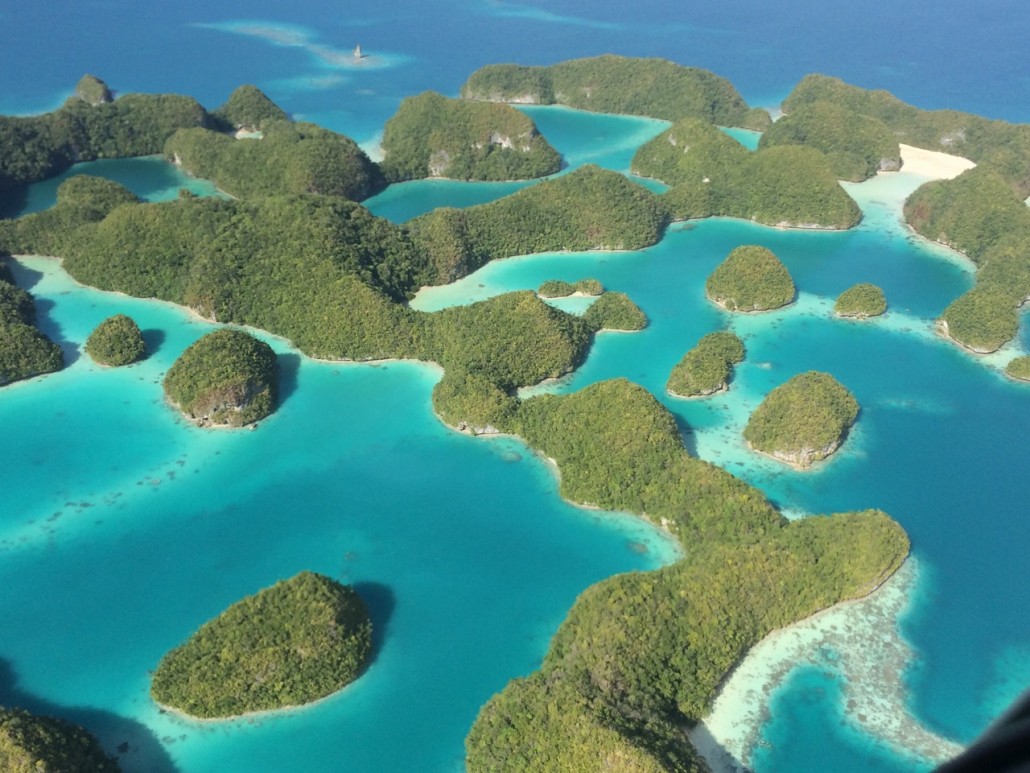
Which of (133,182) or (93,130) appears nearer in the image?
(133,182)

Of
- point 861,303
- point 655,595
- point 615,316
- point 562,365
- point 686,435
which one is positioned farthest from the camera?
point 861,303

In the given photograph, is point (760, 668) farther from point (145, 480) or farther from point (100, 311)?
point (100, 311)

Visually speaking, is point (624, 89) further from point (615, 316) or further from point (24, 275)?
point (24, 275)

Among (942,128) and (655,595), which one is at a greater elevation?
(942,128)

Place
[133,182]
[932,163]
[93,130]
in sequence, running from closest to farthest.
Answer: [133,182] → [93,130] → [932,163]

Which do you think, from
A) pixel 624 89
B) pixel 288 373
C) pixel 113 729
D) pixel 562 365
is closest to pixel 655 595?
pixel 562 365

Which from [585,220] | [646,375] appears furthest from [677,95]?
[646,375]
